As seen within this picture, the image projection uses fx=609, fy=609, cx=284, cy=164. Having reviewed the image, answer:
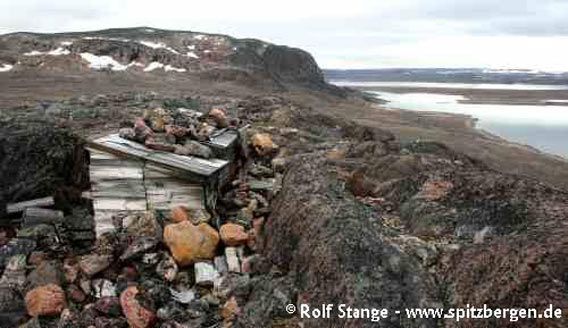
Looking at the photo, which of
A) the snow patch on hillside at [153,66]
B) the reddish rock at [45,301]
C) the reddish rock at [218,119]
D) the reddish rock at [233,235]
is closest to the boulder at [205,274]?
the reddish rock at [233,235]

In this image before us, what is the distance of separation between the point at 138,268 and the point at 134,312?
1.20 metres

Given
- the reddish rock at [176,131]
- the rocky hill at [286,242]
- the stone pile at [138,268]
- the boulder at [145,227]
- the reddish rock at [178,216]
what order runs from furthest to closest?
the reddish rock at [176,131]
the reddish rock at [178,216]
the boulder at [145,227]
the stone pile at [138,268]
the rocky hill at [286,242]

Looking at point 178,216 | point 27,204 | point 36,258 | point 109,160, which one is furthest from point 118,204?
point 27,204

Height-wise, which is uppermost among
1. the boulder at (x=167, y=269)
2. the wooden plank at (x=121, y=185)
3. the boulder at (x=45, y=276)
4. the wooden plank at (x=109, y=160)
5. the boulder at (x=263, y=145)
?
the wooden plank at (x=109, y=160)

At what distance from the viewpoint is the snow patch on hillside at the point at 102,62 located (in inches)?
2564

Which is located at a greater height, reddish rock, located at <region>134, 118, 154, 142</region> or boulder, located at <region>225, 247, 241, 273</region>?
reddish rock, located at <region>134, 118, 154, 142</region>

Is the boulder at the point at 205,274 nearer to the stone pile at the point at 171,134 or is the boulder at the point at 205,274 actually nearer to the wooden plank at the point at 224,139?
the stone pile at the point at 171,134

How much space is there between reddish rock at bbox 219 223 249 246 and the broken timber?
0.80 meters

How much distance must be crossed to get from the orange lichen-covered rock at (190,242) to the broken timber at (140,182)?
83 centimetres

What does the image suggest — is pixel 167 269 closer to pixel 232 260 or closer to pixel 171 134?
pixel 232 260

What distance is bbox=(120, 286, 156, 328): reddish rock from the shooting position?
8312mm

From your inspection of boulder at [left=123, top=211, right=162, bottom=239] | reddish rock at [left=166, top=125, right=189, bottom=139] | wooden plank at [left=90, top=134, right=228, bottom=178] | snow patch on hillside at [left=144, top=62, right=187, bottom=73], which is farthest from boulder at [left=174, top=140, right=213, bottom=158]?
snow patch on hillside at [left=144, top=62, right=187, bottom=73]

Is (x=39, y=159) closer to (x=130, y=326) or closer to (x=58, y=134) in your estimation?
(x=58, y=134)

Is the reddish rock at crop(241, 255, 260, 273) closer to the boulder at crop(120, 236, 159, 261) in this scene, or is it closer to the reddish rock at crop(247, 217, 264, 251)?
the reddish rock at crop(247, 217, 264, 251)
